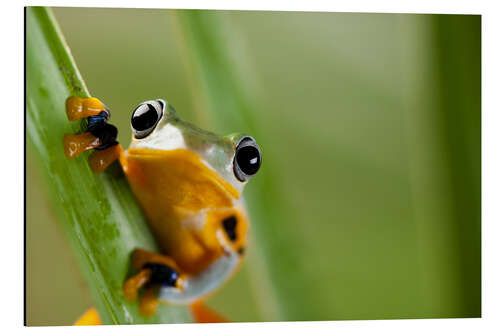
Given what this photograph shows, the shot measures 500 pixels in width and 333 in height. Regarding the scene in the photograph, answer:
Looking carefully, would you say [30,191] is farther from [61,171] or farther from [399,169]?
[399,169]

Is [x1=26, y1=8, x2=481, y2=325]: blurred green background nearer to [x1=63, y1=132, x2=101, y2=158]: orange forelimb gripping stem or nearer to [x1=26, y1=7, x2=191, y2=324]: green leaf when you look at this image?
[x1=63, y1=132, x2=101, y2=158]: orange forelimb gripping stem

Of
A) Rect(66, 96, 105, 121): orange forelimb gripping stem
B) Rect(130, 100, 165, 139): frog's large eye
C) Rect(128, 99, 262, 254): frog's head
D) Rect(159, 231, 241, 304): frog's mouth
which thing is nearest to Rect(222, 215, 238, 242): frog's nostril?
Rect(159, 231, 241, 304): frog's mouth

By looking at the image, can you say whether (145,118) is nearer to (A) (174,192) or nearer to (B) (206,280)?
(A) (174,192)

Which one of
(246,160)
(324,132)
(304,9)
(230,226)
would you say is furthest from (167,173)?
(304,9)

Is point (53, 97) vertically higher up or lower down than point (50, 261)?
higher up

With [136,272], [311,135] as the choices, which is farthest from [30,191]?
[311,135]

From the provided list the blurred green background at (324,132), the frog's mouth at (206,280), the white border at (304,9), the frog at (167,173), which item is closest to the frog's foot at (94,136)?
the frog at (167,173)
